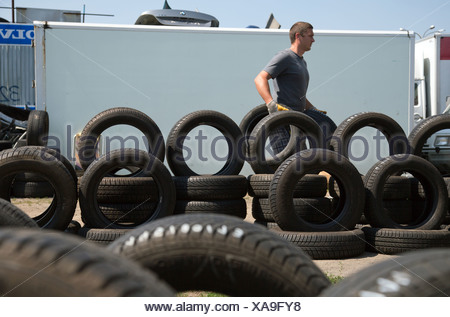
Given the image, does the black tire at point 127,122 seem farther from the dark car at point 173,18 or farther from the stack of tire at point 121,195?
the dark car at point 173,18

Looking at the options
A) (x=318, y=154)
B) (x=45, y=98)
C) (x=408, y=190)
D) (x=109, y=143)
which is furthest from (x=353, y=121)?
(x=45, y=98)

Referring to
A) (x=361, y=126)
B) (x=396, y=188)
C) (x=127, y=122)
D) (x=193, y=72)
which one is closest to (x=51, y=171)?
(x=127, y=122)

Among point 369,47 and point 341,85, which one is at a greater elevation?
point 369,47

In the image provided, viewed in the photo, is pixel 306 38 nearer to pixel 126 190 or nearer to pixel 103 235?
pixel 126 190

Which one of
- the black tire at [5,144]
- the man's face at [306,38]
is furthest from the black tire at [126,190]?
the black tire at [5,144]

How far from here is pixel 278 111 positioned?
6.12 metres

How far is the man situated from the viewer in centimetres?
637

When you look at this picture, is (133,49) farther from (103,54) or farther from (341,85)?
(341,85)

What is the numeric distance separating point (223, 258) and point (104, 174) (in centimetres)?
363

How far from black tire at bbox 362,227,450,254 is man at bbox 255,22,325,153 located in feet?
6.31

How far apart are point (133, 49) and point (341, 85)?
4325 mm

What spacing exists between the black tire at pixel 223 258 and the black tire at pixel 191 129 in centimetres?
430

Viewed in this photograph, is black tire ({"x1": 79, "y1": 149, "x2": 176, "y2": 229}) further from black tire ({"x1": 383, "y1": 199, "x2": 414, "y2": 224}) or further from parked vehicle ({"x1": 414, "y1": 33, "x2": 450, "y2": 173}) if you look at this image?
parked vehicle ({"x1": 414, "y1": 33, "x2": 450, "y2": 173})

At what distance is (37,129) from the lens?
29.5 feet
